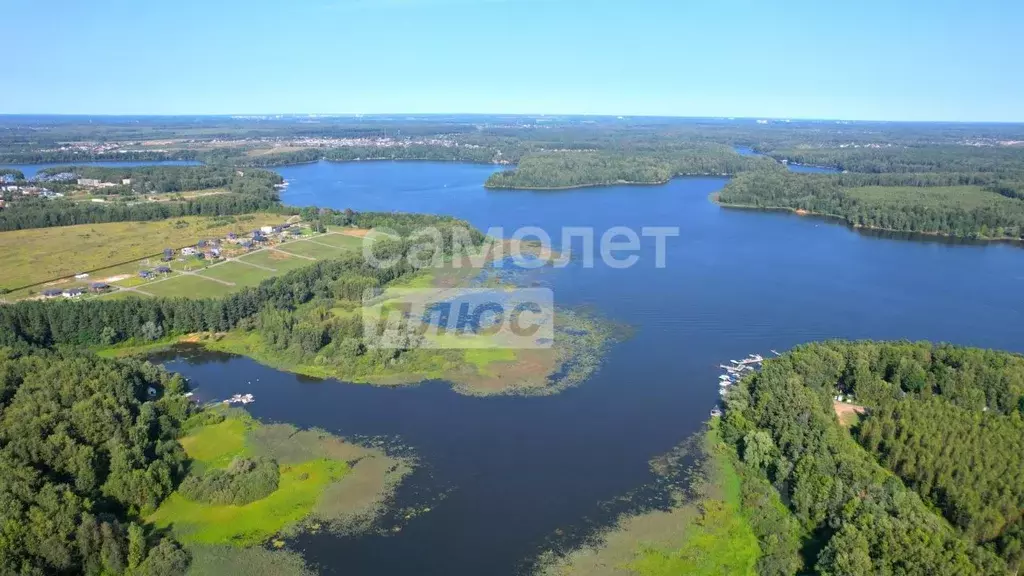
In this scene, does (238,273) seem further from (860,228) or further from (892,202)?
(892,202)

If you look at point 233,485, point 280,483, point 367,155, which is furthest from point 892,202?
point 367,155

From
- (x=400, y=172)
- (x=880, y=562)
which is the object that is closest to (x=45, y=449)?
(x=880, y=562)

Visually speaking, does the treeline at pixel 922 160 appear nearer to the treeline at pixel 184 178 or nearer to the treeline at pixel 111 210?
the treeline at pixel 184 178

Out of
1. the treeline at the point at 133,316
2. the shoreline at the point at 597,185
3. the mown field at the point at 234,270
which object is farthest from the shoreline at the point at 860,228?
the treeline at the point at 133,316

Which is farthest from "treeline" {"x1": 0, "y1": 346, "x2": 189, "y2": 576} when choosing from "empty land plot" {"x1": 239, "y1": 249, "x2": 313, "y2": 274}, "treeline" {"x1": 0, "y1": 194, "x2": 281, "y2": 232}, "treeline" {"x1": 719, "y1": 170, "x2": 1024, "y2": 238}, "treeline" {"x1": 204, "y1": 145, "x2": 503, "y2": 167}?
"treeline" {"x1": 204, "y1": 145, "x2": 503, "y2": 167}

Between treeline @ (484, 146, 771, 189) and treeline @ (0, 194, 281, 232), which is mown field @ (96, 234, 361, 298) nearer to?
treeline @ (0, 194, 281, 232)
